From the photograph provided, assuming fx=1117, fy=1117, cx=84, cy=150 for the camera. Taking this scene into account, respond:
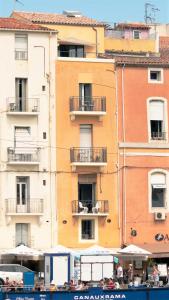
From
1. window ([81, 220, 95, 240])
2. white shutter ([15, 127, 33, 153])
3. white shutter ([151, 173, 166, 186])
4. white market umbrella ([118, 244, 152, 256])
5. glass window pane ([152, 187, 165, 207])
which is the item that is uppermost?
white shutter ([15, 127, 33, 153])

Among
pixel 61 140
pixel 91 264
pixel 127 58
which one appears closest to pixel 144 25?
pixel 127 58

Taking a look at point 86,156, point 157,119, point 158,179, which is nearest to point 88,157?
point 86,156

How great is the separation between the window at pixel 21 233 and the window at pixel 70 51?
38.5 feet

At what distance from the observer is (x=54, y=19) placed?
74812 mm

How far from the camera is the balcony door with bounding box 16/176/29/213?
62406 mm

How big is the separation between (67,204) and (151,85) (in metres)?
8.89

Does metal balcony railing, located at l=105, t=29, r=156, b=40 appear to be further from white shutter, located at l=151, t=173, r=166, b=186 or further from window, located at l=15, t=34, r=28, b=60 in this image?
white shutter, located at l=151, t=173, r=166, b=186

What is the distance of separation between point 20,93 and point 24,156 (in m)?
3.76

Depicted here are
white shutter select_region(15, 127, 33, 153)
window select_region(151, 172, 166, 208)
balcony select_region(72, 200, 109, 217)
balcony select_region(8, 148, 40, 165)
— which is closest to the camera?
balcony select_region(8, 148, 40, 165)

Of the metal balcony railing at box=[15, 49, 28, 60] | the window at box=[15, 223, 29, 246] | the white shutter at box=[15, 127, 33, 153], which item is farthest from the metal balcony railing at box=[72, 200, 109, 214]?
the metal balcony railing at box=[15, 49, 28, 60]

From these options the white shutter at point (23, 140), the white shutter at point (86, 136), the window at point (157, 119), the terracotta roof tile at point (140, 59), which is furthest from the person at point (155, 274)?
the terracotta roof tile at point (140, 59)

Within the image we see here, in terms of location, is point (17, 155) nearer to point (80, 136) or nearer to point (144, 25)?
point (80, 136)

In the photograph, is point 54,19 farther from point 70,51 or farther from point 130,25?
point 130,25

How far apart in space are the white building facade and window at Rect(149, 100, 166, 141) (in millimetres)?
6073
